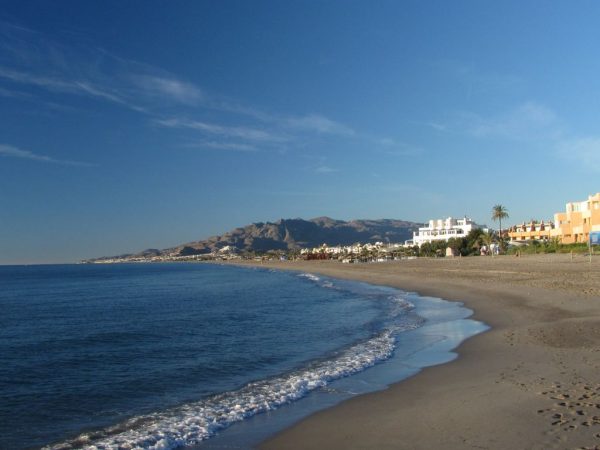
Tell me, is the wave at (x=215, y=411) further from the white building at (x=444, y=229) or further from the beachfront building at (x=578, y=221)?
the white building at (x=444, y=229)

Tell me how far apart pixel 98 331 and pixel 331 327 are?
33.6 ft

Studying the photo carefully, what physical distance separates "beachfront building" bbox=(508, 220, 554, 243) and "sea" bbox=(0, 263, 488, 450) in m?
85.9

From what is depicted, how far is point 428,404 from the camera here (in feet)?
30.1

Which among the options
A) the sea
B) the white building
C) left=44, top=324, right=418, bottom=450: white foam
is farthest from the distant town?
left=44, top=324, right=418, bottom=450: white foam

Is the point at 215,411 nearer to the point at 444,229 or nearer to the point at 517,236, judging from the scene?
the point at 517,236

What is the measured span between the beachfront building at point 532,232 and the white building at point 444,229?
1721 cm

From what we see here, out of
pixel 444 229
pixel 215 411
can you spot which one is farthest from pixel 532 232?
pixel 215 411

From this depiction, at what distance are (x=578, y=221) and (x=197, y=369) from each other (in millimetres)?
80361

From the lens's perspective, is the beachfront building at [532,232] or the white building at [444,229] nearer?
the beachfront building at [532,232]

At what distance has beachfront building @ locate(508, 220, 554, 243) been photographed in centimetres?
10306

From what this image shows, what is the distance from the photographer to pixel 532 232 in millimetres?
107812

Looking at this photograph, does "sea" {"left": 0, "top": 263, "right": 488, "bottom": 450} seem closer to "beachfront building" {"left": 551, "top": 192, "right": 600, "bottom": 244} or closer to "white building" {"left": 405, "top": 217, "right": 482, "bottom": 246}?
"beachfront building" {"left": 551, "top": 192, "right": 600, "bottom": 244}

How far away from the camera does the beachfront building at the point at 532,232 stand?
103m

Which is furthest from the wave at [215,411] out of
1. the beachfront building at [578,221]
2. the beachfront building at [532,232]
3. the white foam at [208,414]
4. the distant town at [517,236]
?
the beachfront building at [532,232]
